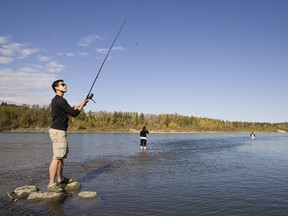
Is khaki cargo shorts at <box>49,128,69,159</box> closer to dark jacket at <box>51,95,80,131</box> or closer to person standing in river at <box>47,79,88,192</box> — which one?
person standing in river at <box>47,79,88,192</box>

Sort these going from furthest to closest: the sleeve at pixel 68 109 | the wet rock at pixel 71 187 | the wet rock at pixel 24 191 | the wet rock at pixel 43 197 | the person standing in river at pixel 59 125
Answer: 1. the wet rock at pixel 71 187
2. the person standing in river at pixel 59 125
3. the sleeve at pixel 68 109
4. the wet rock at pixel 24 191
5. the wet rock at pixel 43 197

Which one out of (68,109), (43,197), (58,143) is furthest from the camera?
(58,143)

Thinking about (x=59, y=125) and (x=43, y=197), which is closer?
(x=43, y=197)

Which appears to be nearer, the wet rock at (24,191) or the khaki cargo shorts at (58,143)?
the wet rock at (24,191)

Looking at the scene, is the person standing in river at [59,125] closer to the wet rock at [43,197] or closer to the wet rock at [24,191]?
the wet rock at [43,197]

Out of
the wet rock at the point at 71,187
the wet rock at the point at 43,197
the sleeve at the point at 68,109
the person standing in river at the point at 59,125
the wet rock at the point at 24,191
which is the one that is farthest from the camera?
the wet rock at the point at 71,187

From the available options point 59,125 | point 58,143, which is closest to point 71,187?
point 58,143

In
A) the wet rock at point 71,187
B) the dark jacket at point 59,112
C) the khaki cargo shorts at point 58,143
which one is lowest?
the wet rock at point 71,187

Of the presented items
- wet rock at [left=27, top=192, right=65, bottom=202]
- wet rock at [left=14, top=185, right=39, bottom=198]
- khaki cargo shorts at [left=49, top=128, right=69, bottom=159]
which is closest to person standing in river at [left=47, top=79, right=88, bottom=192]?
khaki cargo shorts at [left=49, top=128, right=69, bottom=159]

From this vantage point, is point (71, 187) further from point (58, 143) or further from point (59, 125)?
point (59, 125)

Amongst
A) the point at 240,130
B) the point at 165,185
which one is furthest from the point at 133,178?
the point at 240,130

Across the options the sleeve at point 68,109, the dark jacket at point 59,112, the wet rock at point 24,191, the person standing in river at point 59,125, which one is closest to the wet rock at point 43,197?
the person standing in river at point 59,125

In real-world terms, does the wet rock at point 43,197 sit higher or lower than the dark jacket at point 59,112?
lower

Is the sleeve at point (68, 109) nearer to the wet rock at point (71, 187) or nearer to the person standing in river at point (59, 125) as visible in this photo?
the person standing in river at point (59, 125)
